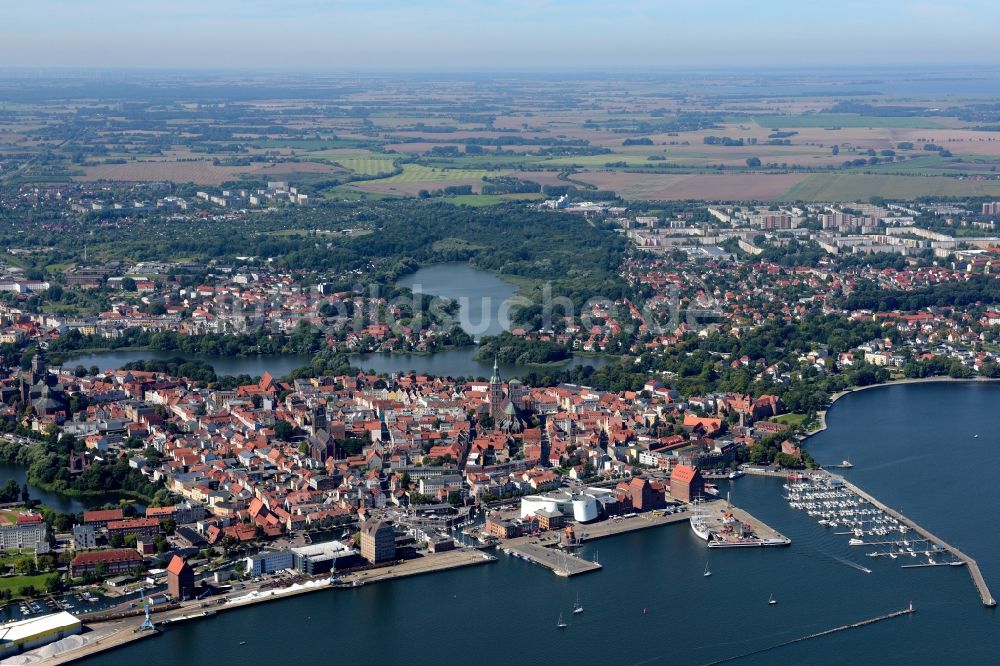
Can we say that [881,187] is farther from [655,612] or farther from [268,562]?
[268,562]

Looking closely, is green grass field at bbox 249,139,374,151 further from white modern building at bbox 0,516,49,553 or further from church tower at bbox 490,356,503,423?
white modern building at bbox 0,516,49,553

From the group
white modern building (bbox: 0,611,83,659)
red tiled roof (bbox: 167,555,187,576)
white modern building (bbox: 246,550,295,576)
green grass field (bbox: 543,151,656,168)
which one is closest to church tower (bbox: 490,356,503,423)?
white modern building (bbox: 246,550,295,576)

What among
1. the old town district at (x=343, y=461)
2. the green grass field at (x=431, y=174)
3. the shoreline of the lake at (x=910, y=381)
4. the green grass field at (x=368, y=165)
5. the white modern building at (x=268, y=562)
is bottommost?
the green grass field at (x=431, y=174)

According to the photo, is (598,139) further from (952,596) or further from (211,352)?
(952,596)

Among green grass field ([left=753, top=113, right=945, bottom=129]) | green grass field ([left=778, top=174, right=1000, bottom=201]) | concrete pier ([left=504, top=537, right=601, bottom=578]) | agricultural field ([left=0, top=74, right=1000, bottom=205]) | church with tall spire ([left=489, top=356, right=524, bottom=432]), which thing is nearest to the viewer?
concrete pier ([left=504, top=537, right=601, bottom=578])

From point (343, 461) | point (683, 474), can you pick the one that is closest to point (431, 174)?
point (343, 461)

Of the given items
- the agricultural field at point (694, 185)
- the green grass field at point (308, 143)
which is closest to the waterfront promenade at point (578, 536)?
the agricultural field at point (694, 185)

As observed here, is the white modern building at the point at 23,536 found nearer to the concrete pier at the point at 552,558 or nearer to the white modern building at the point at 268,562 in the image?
the white modern building at the point at 268,562
